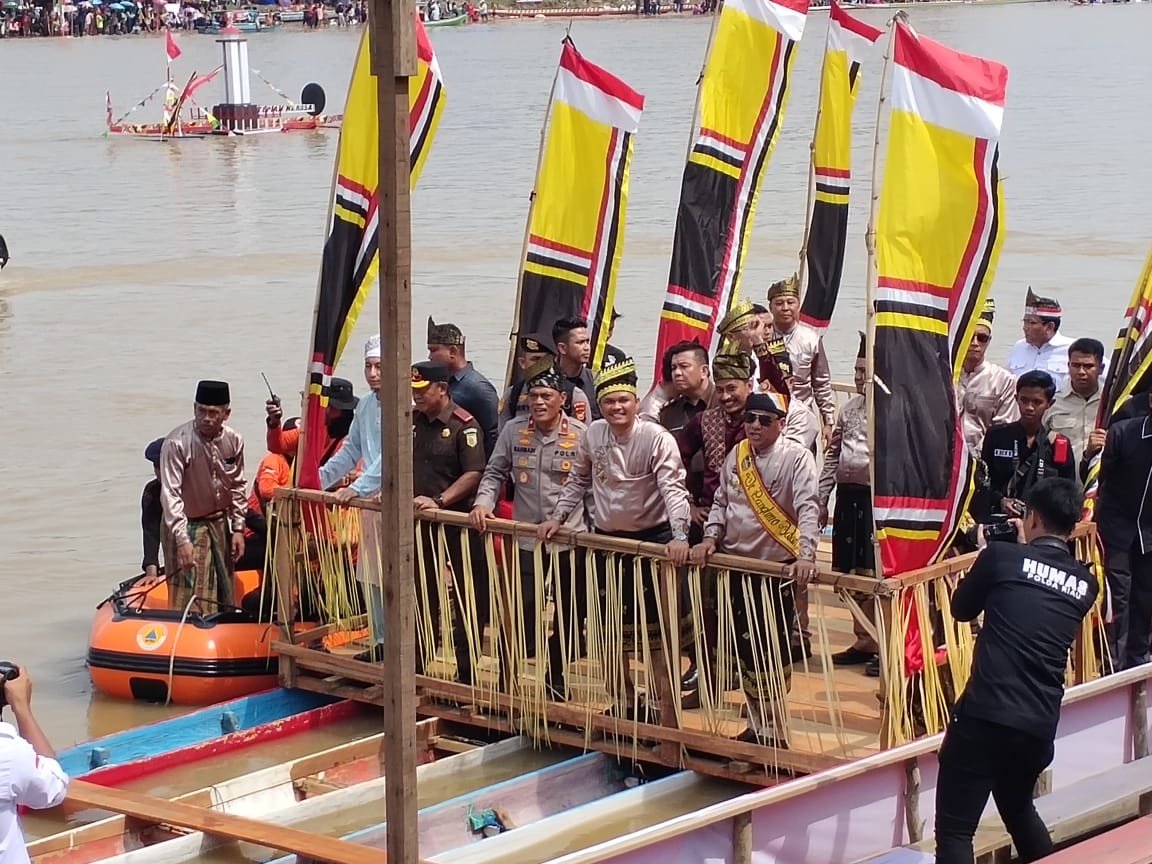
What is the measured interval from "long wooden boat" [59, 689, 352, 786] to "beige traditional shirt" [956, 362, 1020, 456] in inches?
131

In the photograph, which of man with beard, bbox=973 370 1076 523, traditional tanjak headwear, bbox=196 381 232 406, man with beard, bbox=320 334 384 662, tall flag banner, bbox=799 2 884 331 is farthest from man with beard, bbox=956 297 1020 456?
traditional tanjak headwear, bbox=196 381 232 406

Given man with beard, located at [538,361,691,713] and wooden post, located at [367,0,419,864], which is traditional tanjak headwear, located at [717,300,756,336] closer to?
man with beard, located at [538,361,691,713]

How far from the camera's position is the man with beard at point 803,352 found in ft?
33.3

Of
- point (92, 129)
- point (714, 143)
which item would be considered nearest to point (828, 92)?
point (714, 143)

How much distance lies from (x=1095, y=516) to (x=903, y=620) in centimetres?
154

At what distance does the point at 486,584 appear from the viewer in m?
8.40

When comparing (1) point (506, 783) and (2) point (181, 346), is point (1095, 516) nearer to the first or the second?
(1) point (506, 783)

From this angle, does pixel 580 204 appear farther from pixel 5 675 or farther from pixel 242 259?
pixel 242 259

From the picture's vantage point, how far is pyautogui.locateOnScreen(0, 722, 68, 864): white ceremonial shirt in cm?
479

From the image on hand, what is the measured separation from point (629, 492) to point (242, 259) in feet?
74.8

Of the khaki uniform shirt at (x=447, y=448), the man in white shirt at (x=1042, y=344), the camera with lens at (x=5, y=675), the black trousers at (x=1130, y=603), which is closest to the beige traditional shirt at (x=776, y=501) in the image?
the khaki uniform shirt at (x=447, y=448)

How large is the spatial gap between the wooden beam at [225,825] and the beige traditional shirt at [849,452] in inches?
109

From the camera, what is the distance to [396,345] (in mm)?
4812

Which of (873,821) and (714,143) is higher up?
(714,143)
